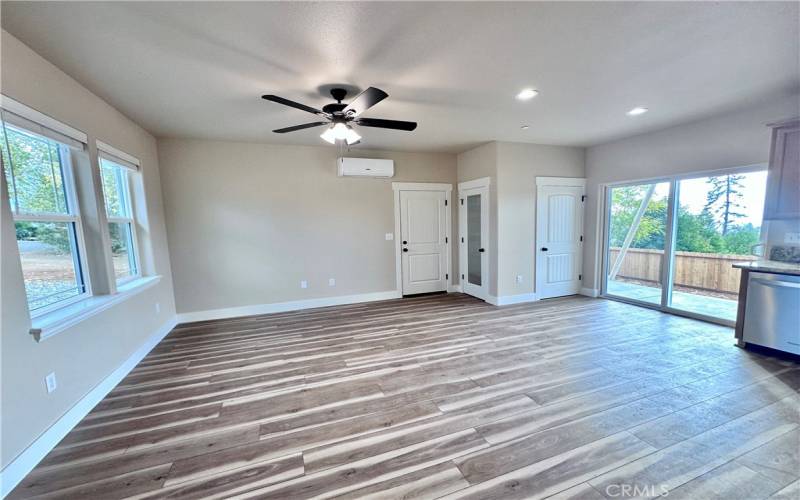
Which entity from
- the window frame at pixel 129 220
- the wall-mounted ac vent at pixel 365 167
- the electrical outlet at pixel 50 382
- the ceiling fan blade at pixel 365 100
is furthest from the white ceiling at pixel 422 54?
the electrical outlet at pixel 50 382

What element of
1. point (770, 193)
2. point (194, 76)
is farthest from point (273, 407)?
point (770, 193)

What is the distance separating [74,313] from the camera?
2199mm

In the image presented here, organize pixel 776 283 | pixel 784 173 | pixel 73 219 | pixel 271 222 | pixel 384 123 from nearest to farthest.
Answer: pixel 73 219 → pixel 384 123 → pixel 776 283 → pixel 784 173 → pixel 271 222

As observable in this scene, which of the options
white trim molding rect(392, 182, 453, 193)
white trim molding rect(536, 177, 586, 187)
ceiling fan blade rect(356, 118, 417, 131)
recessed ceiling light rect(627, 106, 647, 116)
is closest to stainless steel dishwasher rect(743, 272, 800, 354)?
recessed ceiling light rect(627, 106, 647, 116)

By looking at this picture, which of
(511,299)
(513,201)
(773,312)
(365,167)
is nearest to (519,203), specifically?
(513,201)

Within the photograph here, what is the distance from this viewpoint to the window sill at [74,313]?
192 centimetres

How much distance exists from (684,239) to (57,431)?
673 centimetres

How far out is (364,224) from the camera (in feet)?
17.1

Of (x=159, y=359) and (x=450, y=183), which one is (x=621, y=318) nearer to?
(x=450, y=183)

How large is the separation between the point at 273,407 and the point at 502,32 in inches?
123

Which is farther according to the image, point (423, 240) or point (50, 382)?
point (423, 240)

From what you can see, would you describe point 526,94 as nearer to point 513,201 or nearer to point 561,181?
point 513,201

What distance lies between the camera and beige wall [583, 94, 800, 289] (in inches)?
132

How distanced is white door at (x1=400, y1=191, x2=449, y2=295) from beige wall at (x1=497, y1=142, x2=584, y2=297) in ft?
3.98
